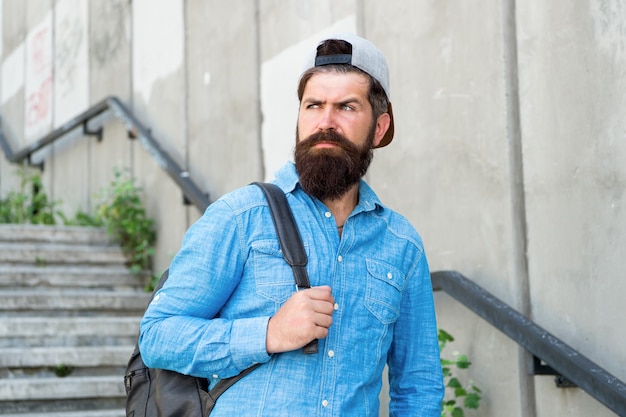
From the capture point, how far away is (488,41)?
3951 mm

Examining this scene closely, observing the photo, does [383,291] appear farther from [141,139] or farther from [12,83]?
[12,83]

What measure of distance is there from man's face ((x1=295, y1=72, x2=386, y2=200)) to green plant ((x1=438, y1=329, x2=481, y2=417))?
1832mm

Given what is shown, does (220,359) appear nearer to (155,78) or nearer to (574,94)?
(574,94)

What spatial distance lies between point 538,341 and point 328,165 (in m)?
1.43

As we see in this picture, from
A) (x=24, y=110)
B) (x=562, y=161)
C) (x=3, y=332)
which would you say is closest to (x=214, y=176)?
(x=3, y=332)

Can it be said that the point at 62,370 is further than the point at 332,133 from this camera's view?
Yes

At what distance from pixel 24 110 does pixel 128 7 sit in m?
3.55

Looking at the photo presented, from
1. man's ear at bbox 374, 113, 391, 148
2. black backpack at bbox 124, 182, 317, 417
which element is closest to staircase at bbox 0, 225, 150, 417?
black backpack at bbox 124, 182, 317, 417

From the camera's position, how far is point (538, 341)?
3275 millimetres

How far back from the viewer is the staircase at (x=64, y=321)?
5.01 meters

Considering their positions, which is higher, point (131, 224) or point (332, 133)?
point (131, 224)

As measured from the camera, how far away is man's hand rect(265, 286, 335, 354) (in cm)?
191

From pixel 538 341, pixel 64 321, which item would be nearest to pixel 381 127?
pixel 538 341

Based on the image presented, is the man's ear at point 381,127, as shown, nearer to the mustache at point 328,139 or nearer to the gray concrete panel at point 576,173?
the mustache at point 328,139
